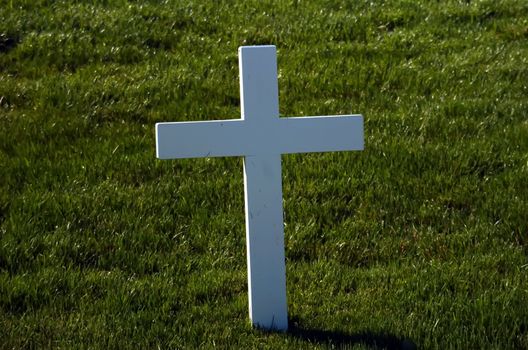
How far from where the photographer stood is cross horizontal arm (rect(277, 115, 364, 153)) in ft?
14.6

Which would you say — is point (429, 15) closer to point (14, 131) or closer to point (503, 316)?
point (14, 131)

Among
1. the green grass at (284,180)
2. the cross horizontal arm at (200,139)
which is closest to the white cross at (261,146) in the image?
the cross horizontal arm at (200,139)

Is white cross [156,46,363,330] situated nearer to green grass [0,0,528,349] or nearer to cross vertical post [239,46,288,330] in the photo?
cross vertical post [239,46,288,330]

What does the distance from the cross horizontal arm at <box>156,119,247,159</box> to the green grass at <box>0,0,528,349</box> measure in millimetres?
759

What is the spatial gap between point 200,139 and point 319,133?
0.53 metres

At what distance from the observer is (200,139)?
4.38m

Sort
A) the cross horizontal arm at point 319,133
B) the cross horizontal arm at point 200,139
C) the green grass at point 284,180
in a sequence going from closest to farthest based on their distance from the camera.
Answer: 1. the cross horizontal arm at point 200,139
2. the cross horizontal arm at point 319,133
3. the green grass at point 284,180

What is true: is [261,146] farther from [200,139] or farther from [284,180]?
[284,180]

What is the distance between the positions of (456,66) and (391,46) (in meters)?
0.62

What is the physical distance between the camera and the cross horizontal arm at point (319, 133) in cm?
Answer: 446

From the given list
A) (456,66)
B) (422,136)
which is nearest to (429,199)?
(422,136)

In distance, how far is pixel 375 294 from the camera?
4848 mm

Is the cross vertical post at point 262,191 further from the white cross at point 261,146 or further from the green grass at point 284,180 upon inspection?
the green grass at point 284,180

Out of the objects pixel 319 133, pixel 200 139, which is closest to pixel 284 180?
pixel 319 133
